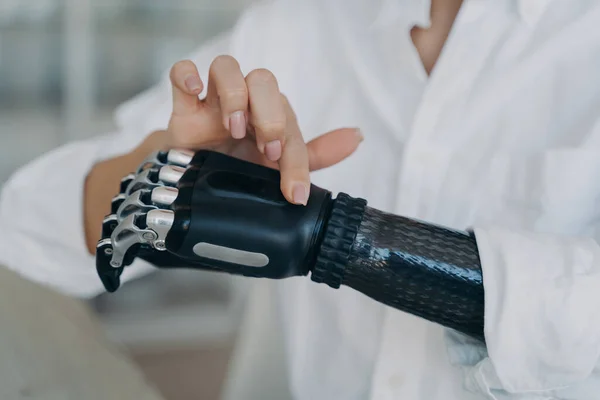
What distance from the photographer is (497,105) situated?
0.64 metres

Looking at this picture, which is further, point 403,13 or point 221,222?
point 403,13

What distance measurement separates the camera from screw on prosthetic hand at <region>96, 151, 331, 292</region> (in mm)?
442

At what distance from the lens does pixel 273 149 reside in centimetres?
48

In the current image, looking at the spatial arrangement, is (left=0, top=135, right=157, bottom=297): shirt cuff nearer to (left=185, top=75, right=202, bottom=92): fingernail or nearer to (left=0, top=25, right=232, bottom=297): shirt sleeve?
(left=0, top=25, right=232, bottom=297): shirt sleeve

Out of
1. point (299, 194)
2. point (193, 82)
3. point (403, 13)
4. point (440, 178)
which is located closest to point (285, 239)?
point (299, 194)

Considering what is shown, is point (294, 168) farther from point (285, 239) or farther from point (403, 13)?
point (403, 13)

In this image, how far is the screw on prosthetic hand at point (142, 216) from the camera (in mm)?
452

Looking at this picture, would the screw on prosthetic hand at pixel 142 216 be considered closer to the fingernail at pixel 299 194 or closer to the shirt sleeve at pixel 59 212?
the fingernail at pixel 299 194

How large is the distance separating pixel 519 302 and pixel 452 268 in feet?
0.18

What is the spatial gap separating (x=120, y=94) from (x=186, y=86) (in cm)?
144

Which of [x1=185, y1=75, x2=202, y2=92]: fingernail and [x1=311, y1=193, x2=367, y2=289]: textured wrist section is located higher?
[x1=185, y1=75, x2=202, y2=92]: fingernail

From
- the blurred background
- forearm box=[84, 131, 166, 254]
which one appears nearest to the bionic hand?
forearm box=[84, 131, 166, 254]

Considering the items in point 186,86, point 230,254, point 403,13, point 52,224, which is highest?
point 403,13

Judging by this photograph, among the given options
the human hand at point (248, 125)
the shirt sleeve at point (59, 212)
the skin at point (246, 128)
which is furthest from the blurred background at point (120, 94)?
the human hand at point (248, 125)
